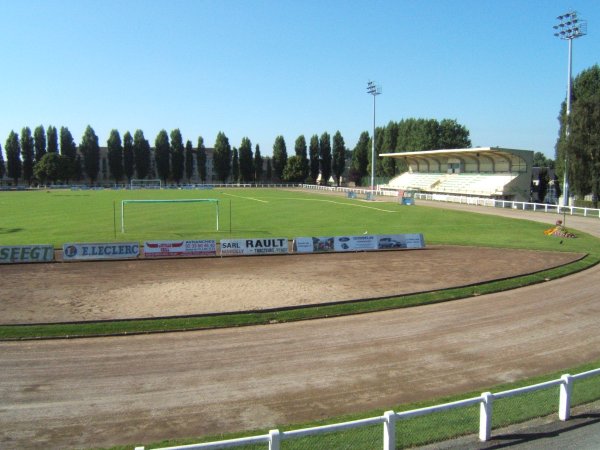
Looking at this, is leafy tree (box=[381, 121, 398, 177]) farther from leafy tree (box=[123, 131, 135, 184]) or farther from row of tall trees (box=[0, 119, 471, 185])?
leafy tree (box=[123, 131, 135, 184])

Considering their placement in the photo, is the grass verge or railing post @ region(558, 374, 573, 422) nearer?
the grass verge

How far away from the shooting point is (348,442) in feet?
26.7

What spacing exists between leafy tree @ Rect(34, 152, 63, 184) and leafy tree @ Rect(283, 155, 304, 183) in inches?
2131

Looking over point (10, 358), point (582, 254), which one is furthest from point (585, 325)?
point (10, 358)

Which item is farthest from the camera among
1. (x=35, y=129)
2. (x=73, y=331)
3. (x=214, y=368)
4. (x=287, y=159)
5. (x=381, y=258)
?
(x=287, y=159)

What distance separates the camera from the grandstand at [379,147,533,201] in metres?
69.2

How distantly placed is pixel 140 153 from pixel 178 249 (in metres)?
106

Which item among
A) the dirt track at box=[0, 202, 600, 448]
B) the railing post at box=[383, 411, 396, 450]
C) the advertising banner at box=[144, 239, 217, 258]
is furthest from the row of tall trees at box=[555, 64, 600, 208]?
the railing post at box=[383, 411, 396, 450]

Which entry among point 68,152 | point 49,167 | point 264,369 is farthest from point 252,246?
point 68,152

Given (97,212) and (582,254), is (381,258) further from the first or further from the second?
(97,212)

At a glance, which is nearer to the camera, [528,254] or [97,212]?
[528,254]

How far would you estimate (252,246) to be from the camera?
2994cm

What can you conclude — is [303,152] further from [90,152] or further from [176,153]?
[90,152]

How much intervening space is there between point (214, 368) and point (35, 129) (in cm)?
12915
